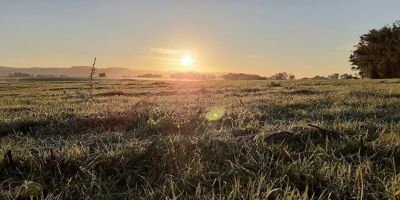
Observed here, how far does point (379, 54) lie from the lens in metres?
70.3

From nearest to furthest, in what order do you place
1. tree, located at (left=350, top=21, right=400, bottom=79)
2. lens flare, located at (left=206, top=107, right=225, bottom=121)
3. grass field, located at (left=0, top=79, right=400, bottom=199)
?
grass field, located at (left=0, top=79, right=400, bottom=199)
lens flare, located at (left=206, top=107, right=225, bottom=121)
tree, located at (left=350, top=21, right=400, bottom=79)

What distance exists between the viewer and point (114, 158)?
4.82 meters

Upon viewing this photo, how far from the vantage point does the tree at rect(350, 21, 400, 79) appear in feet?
222

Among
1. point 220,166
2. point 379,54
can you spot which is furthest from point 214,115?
point 379,54

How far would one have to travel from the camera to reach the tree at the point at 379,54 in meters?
67.8

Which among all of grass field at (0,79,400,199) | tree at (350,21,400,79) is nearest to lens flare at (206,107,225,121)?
grass field at (0,79,400,199)

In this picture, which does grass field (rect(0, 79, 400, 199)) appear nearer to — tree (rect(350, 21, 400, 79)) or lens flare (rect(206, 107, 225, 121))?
lens flare (rect(206, 107, 225, 121))

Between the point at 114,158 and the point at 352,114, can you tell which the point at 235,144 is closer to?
the point at 114,158

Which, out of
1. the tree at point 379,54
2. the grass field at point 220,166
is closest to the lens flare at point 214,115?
the grass field at point 220,166

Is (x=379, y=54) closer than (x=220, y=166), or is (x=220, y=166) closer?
(x=220, y=166)

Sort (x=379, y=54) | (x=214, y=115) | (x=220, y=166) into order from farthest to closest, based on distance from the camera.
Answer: (x=379, y=54) → (x=214, y=115) → (x=220, y=166)

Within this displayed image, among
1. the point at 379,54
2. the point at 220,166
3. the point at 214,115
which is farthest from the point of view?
the point at 379,54

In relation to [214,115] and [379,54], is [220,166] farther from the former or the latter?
[379,54]

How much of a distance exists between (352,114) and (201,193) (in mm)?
5258
